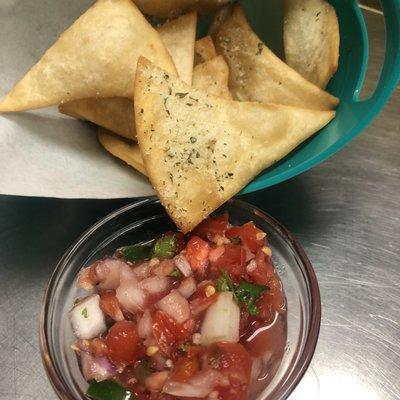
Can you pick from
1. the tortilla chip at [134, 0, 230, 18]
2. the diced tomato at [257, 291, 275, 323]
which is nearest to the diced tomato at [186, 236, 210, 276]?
the diced tomato at [257, 291, 275, 323]

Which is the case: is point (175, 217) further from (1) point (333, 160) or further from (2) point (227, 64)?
(1) point (333, 160)

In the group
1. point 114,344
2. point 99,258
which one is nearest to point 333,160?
point 99,258

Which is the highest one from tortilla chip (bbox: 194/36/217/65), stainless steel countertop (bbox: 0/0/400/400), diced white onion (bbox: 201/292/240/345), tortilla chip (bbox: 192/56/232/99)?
tortilla chip (bbox: 194/36/217/65)

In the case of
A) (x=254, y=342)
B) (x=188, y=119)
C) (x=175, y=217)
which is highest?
(x=188, y=119)

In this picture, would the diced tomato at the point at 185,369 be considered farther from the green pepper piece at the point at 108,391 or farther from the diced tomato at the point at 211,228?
the diced tomato at the point at 211,228

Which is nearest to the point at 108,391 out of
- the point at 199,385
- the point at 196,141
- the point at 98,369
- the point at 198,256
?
the point at 98,369

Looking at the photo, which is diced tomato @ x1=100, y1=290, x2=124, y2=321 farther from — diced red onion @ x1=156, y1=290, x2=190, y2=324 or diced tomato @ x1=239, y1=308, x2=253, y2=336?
diced tomato @ x1=239, y1=308, x2=253, y2=336
